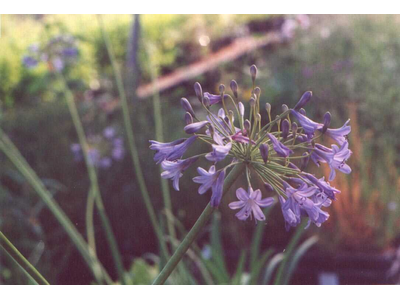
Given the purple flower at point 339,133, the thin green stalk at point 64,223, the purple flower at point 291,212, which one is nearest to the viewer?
the purple flower at point 291,212

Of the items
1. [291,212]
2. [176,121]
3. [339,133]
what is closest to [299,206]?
[291,212]

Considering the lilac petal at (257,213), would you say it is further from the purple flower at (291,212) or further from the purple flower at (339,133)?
the purple flower at (339,133)

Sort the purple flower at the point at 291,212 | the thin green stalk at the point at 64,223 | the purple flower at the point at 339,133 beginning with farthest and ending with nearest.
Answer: the thin green stalk at the point at 64,223 < the purple flower at the point at 339,133 < the purple flower at the point at 291,212

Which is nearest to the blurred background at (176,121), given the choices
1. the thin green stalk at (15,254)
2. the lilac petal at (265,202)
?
the lilac petal at (265,202)

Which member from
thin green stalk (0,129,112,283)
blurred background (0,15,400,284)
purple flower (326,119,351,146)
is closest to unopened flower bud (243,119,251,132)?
purple flower (326,119,351,146)

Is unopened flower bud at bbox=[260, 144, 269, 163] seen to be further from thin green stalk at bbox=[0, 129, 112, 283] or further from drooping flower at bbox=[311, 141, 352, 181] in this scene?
thin green stalk at bbox=[0, 129, 112, 283]

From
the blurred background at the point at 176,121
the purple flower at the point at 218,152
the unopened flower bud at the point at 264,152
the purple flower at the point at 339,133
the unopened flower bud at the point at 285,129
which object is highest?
the unopened flower bud at the point at 285,129

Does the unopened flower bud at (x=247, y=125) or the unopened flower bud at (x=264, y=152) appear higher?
the unopened flower bud at (x=247, y=125)

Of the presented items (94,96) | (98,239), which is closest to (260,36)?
(94,96)
